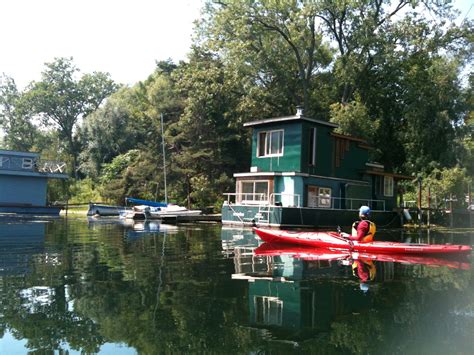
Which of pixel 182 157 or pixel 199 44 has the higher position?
pixel 199 44

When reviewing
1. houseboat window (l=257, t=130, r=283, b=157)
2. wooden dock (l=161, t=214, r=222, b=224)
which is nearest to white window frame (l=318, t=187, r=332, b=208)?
houseboat window (l=257, t=130, r=283, b=157)

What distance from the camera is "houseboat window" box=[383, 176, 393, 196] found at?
3253cm

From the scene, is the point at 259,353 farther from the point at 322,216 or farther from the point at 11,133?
the point at 11,133

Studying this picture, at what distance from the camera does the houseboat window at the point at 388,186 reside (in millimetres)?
32531

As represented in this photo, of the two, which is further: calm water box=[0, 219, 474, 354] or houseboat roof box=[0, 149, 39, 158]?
houseboat roof box=[0, 149, 39, 158]

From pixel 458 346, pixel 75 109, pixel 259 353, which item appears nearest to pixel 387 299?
pixel 458 346

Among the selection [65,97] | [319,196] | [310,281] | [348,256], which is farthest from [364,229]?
[65,97]

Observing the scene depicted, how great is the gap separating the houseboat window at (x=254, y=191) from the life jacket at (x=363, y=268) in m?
13.0


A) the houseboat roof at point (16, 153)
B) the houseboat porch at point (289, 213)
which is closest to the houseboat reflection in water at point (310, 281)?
the houseboat porch at point (289, 213)

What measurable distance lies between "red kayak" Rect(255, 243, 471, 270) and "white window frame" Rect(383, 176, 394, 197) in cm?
1678

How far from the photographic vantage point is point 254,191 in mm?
27891

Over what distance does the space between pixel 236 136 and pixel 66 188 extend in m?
17.2

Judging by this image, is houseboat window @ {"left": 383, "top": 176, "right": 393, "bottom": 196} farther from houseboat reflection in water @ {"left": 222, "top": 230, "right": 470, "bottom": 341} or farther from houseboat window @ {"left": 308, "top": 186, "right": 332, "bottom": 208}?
houseboat reflection in water @ {"left": 222, "top": 230, "right": 470, "bottom": 341}

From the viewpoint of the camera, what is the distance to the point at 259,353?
19.8 ft
